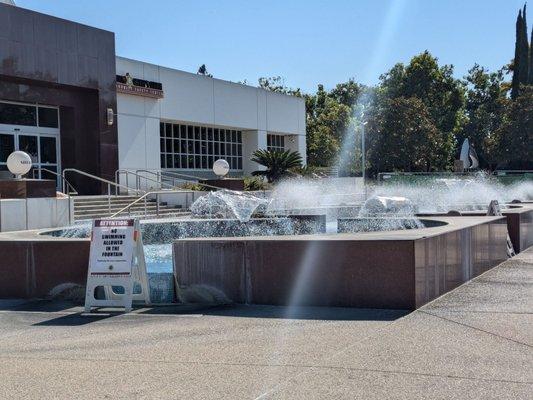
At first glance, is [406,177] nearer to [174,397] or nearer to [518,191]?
[518,191]

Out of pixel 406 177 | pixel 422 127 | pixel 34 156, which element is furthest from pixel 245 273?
pixel 422 127

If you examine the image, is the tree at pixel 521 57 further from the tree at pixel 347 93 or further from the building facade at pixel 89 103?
the building facade at pixel 89 103

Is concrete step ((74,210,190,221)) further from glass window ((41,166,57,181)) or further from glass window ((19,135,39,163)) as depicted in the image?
glass window ((19,135,39,163))

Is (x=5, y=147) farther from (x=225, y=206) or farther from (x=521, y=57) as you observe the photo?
(x=521, y=57)

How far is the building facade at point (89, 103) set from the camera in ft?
83.0

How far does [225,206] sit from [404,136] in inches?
1457

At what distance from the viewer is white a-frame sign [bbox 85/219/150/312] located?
8805 millimetres

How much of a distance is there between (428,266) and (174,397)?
15.2 ft

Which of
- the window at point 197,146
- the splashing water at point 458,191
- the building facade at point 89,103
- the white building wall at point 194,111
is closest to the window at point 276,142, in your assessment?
the white building wall at point 194,111

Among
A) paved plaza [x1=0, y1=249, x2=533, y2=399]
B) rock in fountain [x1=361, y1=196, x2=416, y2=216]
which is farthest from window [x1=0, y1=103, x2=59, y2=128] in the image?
paved plaza [x1=0, y1=249, x2=533, y2=399]

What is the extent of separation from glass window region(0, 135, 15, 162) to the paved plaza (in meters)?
18.1

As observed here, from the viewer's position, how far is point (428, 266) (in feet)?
29.0

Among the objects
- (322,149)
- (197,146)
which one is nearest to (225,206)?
(197,146)

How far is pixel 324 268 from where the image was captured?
8.63 metres
